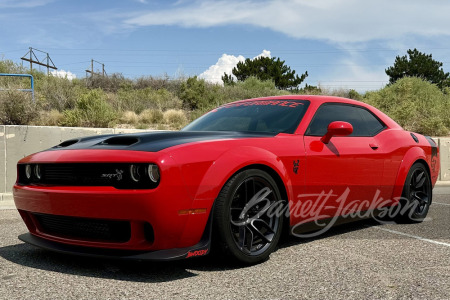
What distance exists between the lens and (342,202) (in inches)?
170

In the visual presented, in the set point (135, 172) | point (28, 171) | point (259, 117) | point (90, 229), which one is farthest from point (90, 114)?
point (135, 172)

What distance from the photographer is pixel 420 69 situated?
49.7m

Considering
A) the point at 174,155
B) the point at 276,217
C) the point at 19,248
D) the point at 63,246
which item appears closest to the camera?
the point at 174,155

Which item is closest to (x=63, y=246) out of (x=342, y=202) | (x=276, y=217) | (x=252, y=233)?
(x=252, y=233)

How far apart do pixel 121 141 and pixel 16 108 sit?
870 centimetres

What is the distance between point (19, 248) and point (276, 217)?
7.45 ft

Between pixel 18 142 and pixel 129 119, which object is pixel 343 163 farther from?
pixel 129 119

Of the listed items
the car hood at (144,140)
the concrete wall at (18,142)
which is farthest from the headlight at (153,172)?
the concrete wall at (18,142)

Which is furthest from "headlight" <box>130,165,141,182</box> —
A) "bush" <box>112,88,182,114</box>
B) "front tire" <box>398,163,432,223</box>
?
"bush" <box>112,88,182,114</box>

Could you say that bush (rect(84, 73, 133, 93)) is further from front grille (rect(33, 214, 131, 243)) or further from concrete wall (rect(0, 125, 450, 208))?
front grille (rect(33, 214, 131, 243))

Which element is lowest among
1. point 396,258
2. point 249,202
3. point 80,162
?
point 396,258

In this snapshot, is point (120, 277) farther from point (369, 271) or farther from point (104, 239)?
point (369, 271)

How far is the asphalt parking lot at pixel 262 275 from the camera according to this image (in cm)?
283

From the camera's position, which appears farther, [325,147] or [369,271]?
[325,147]
